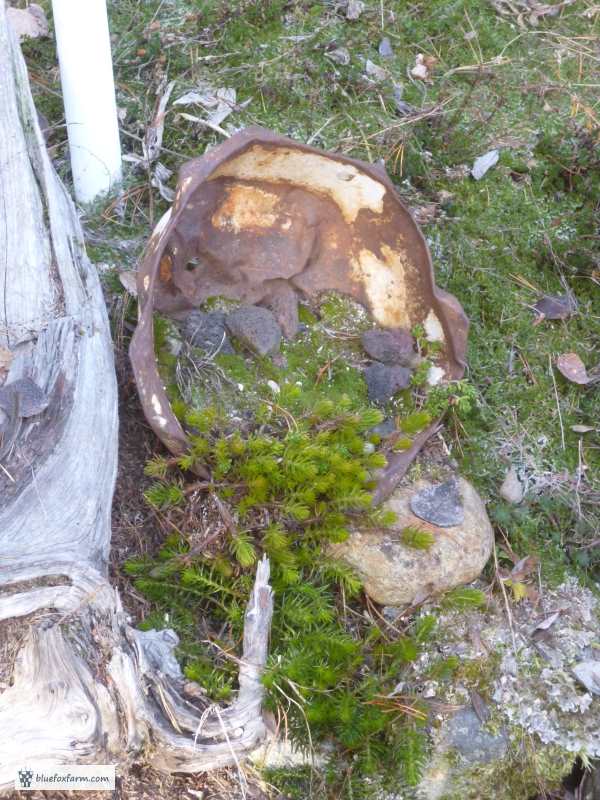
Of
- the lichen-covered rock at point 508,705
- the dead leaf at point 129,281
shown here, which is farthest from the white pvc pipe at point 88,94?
the lichen-covered rock at point 508,705

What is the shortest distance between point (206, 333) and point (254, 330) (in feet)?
0.60

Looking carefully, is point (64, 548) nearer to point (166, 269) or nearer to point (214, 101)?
point (166, 269)

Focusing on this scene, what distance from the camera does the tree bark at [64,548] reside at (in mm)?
2062

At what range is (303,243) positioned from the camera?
10.8 ft

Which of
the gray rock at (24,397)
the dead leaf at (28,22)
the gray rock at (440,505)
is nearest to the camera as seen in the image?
the gray rock at (24,397)

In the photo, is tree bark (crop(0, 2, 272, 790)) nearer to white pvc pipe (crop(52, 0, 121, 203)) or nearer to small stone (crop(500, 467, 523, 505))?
white pvc pipe (crop(52, 0, 121, 203))

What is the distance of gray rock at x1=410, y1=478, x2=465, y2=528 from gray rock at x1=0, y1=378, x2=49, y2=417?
4.28 ft

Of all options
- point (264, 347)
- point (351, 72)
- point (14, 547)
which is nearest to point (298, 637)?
point (14, 547)

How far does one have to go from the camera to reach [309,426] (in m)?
2.72

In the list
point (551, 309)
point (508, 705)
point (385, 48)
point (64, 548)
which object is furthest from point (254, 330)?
point (385, 48)

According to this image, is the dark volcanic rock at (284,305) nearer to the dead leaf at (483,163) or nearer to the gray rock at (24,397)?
the gray rock at (24,397)

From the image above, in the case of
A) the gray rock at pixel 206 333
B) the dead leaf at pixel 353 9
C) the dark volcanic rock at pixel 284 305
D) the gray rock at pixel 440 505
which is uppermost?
the dead leaf at pixel 353 9

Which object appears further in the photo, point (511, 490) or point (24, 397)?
point (511, 490)

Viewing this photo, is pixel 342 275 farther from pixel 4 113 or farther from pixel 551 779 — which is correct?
pixel 551 779
